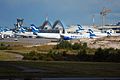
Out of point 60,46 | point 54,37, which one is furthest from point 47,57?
point 54,37

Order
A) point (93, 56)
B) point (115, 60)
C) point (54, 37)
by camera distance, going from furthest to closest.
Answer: point (54, 37) < point (93, 56) < point (115, 60)

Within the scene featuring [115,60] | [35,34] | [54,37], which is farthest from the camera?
[35,34]

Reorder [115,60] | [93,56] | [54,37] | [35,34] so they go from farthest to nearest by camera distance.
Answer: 1. [35,34]
2. [54,37]
3. [93,56]
4. [115,60]

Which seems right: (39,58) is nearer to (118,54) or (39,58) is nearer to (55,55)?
(55,55)

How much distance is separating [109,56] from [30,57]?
12912mm

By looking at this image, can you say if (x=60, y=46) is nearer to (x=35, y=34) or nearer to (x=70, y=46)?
(x=70, y=46)

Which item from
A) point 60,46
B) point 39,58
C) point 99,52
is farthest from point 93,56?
point 60,46

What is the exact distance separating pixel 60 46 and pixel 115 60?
127 feet

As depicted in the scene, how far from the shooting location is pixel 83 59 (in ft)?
194

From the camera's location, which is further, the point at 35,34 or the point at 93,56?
the point at 35,34

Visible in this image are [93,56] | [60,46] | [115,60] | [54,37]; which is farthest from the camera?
[54,37]

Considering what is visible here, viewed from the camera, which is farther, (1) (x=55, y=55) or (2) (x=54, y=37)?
(2) (x=54, y=37)

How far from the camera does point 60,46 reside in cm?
9431

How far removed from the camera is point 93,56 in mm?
60594
